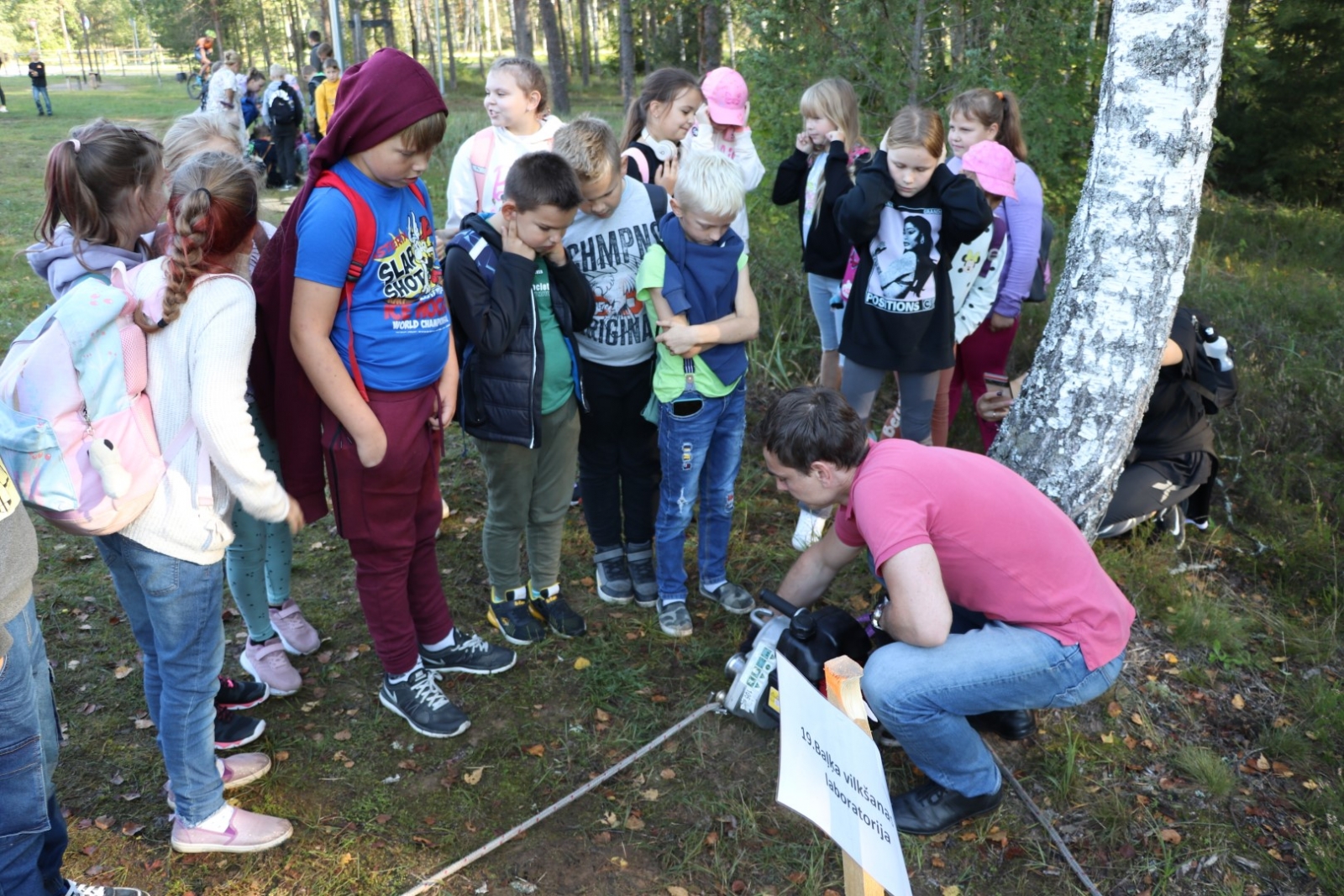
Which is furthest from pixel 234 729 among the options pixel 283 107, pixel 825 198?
pixel 283 107

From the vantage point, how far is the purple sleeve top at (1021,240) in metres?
4.35

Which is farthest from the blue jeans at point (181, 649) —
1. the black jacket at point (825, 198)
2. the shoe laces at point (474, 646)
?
the black jacket at point (825, 198)

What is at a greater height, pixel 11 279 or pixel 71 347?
pixel 71 347

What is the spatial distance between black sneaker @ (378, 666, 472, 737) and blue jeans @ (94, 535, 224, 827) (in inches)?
23.7

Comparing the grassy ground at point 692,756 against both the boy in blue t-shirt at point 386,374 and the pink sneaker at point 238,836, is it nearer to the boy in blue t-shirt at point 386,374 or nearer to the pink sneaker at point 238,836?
the pink sneaker at point 238,836

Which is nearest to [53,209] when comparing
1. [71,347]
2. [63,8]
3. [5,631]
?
[71,347]

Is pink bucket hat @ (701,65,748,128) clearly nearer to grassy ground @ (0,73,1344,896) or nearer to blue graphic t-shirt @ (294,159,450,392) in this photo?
grassy ground @ (0,73,1344,896)

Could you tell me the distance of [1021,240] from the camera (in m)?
4.39

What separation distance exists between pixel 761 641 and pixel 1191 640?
5.82ft

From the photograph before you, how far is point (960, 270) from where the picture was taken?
4117 mm

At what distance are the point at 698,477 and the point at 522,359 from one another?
836mm

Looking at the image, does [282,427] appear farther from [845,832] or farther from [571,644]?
[845,832]

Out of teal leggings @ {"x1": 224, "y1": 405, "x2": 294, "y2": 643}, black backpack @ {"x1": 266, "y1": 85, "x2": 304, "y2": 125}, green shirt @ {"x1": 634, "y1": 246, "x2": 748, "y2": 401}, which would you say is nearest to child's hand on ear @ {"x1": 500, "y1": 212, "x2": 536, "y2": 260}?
green shirt @ {"x1": 634, "y1": 246, "x2": 748, "y2": 401}

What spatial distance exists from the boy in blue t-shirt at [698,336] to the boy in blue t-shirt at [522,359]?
11.8 inches
